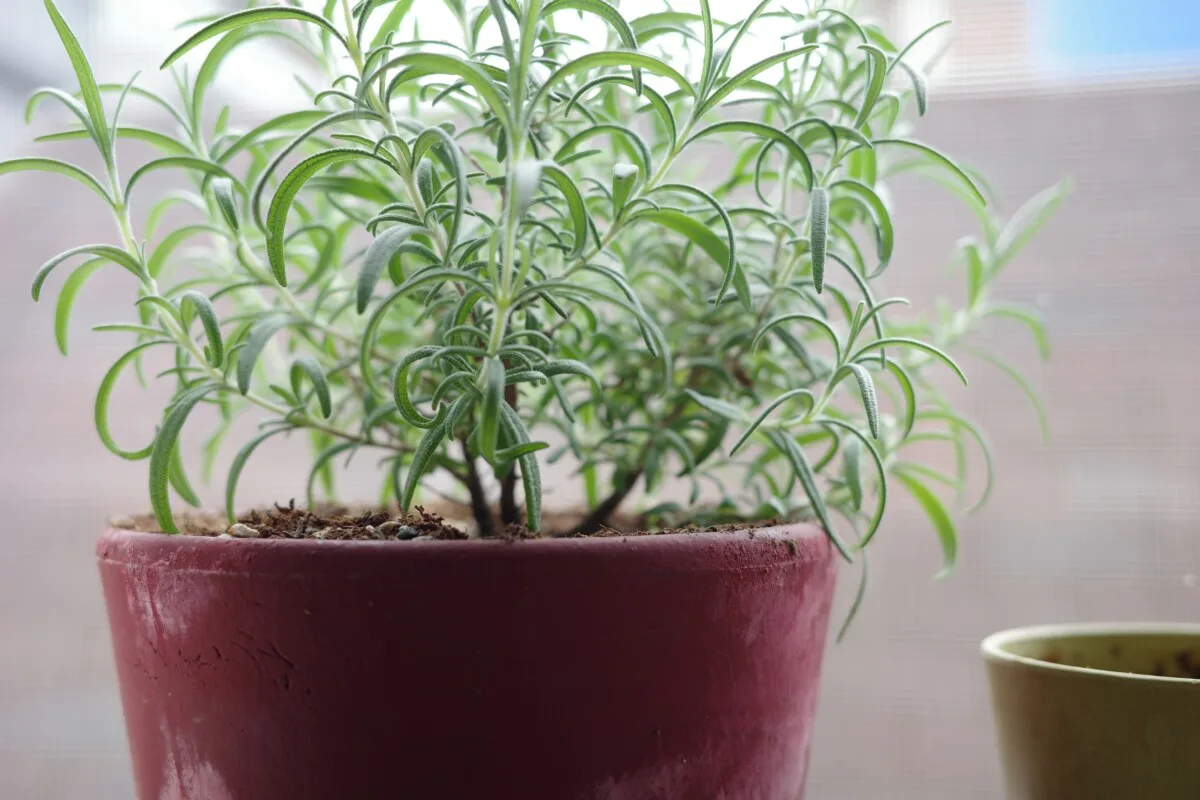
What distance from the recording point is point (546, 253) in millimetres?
743

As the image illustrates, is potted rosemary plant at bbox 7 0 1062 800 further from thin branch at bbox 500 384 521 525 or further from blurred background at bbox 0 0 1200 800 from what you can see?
blurred background at bbox 0 0 1200 800

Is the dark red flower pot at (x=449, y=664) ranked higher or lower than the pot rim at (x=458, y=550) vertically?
lower

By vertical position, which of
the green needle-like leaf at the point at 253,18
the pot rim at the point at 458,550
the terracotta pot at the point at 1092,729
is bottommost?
the terracotta pot at the point at 1092,729

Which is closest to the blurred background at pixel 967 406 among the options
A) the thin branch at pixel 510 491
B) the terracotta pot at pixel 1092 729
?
the terracotta pot at pixel 1092 729

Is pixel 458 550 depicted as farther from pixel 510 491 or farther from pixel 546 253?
pixel 546 253

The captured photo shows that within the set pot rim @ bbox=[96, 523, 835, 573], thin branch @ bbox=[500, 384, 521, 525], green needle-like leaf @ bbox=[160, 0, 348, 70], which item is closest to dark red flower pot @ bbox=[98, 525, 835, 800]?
pot rim @ bbox=[96, 523, 835, 573]

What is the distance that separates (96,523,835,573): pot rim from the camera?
504mm

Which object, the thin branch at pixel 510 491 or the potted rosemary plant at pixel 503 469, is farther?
the thin branch at pixel 510 491

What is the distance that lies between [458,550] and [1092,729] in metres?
0.42

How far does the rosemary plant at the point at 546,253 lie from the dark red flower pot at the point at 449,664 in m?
0.06

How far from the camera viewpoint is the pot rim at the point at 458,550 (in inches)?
19.9

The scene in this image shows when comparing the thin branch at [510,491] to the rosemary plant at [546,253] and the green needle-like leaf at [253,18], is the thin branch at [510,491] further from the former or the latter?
the green needle-like leaf at [253,18]

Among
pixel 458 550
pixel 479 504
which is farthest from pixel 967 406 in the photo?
pixel 458 550

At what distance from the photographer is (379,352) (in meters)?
0.81
